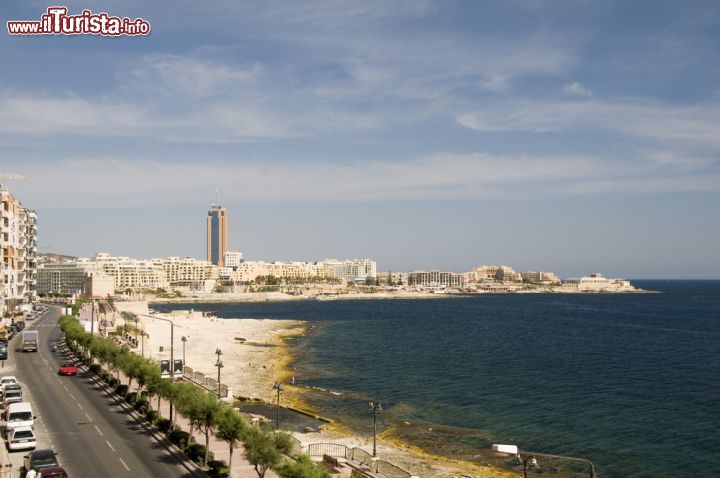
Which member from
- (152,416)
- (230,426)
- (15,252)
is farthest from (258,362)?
(15,252)

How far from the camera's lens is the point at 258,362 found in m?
78.5

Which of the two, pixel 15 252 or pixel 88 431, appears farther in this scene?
pixel 15 252

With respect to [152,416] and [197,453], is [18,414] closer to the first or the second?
[152,416]

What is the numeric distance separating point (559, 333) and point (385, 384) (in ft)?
224

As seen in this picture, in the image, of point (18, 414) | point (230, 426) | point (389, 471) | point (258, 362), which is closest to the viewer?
point (230, 426)

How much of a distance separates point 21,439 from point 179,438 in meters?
7.39

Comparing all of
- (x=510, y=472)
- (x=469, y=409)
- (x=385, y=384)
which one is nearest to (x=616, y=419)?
(x=469, y=409)

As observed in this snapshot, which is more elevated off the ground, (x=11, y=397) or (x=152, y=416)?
(x=11, y=397)

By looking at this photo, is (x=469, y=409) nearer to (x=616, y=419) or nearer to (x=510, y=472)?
(x=616, y=419)

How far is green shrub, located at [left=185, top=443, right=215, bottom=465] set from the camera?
99.9 ft

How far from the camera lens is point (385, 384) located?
2559 inches

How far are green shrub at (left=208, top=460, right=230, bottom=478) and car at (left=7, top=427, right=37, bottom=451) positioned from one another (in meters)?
9.09

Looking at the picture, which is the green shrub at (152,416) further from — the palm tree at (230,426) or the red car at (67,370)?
the red car at (67,370)

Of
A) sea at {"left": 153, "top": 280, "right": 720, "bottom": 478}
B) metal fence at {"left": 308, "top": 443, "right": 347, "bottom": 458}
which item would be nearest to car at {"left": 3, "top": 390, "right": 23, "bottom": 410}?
metal fence at {"left": 308, "top": 443, "right": 347, "bottom": 458}
